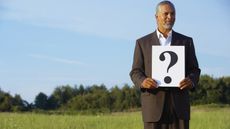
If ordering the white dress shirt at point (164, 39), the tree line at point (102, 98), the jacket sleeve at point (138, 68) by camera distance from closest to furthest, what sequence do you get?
the jacket sleeve at point (138, 68) < the white dress shirt at point (164, 39) < the tree line at point (102, 98)

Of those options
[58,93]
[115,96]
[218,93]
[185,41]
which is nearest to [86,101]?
[115,96]

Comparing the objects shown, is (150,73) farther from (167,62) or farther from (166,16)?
Answer: (166,16)

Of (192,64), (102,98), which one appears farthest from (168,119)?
(102,98)

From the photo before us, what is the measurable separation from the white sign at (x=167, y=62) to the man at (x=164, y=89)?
50 millimetres

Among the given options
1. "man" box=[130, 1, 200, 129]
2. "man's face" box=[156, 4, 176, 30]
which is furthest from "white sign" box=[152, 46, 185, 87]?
"man's face" box=[156, 4, 176, 30]

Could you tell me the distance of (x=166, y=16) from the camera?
404 cm

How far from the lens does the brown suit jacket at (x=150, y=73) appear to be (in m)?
4.06

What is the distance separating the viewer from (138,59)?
164 inches

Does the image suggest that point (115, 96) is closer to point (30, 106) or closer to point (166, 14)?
point (30, 106)

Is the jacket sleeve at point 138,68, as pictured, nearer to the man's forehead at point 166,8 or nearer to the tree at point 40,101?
the man's forehead at point 166,8

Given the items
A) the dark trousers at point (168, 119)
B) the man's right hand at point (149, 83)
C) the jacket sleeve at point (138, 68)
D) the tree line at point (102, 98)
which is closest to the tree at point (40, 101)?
the tree line at point (102, 98)

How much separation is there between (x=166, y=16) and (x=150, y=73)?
0.41 m

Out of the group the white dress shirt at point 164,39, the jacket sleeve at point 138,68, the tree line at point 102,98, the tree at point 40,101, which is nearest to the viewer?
the jacket sleeve at point 138,68

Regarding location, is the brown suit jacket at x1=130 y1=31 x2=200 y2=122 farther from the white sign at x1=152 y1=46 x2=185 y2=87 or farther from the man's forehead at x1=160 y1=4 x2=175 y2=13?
the man's forehead at x1=160 y1=4 x2=175 y2=13
